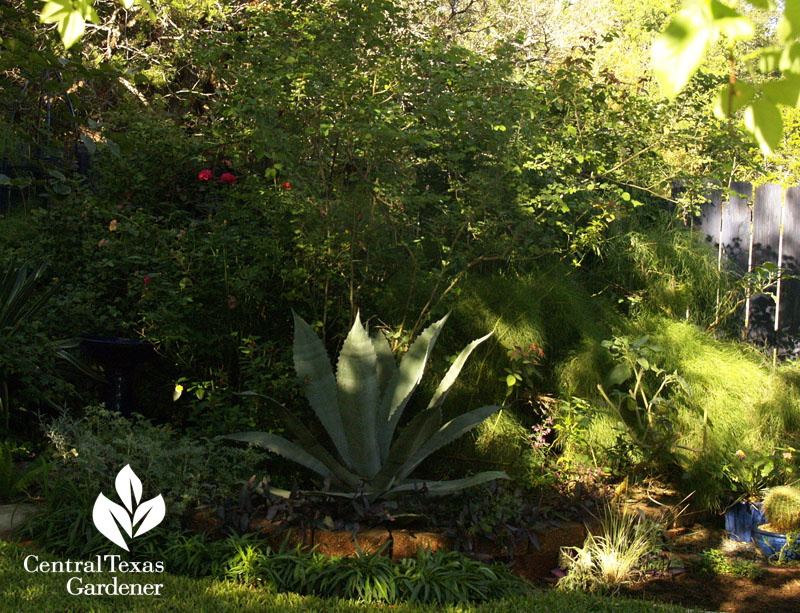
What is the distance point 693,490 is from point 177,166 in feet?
14.1

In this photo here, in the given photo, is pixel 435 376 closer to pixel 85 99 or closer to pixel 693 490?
pixel 693 490

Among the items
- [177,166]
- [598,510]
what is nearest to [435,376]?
[598,510]

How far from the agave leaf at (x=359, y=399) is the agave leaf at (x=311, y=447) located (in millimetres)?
85

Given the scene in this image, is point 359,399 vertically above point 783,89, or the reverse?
point 783,89

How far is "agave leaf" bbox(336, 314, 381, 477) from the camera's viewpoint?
3.88 m

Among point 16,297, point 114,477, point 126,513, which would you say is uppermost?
point 16,297

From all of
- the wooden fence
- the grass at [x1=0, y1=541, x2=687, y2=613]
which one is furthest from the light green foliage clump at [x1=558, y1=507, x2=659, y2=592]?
the wooden fence

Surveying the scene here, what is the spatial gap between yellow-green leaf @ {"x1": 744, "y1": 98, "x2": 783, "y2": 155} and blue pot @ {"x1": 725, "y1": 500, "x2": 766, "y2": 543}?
372 cm

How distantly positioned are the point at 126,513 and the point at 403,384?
150 cm

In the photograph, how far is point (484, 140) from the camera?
16.0 feet

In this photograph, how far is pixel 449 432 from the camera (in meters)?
3.93

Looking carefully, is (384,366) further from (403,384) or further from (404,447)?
(404,447)

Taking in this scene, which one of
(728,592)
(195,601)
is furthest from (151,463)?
(728,592)

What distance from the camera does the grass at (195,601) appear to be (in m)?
2.75
